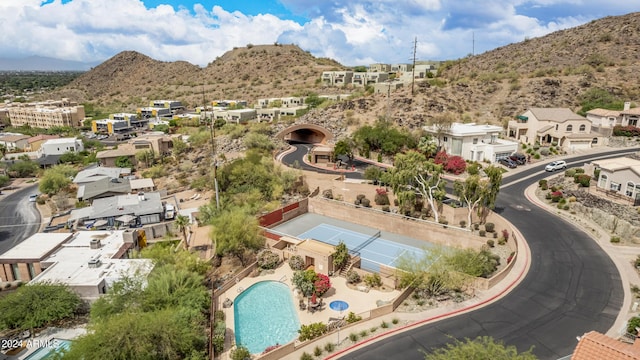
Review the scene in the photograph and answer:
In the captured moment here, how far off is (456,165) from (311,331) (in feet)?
129

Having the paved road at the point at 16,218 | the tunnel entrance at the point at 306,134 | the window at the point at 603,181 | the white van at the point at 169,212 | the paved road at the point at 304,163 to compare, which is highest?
the tunnel entrance at the point at 306,134

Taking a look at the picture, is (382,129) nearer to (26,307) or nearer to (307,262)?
(307,262)

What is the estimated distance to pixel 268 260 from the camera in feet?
119

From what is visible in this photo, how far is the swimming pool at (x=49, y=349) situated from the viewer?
24062 mm

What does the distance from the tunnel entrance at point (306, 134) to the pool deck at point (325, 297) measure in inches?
1762

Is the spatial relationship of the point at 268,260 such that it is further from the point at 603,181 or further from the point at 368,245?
the point at 603,181

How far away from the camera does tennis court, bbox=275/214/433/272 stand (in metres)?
38.9

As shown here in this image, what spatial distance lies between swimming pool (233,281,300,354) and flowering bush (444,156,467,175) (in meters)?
33.9

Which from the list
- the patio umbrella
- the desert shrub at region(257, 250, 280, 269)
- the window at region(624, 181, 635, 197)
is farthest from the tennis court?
the window at region(624, 181, 635, 197)

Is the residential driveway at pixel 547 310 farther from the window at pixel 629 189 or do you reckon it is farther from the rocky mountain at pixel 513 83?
the rocky mountain at pixel 513 83

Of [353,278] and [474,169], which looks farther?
[474,169]

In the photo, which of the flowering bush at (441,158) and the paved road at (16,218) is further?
the flowering bush at (441,158)

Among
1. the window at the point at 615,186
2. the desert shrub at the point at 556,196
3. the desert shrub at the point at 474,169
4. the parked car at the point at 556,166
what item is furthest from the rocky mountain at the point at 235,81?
the window at the point at 615,186

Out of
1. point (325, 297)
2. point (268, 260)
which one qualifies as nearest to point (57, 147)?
point (268, 260)
